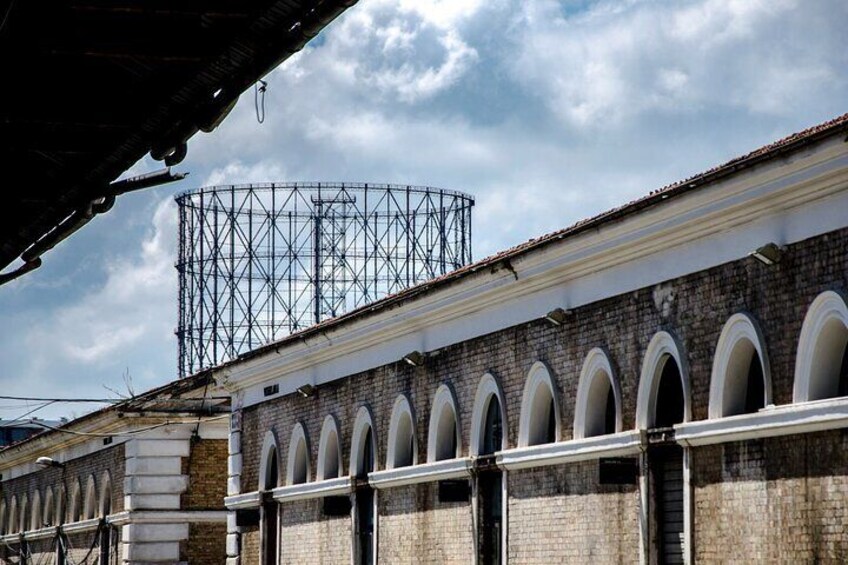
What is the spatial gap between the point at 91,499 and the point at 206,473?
16.6ft

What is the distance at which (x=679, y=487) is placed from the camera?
19062 millimetres

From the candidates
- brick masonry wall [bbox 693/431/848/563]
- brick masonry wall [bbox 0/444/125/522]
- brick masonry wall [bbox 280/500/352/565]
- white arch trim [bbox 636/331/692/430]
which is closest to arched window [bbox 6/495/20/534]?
brick masonry wall [bbox 0/444/125/522]

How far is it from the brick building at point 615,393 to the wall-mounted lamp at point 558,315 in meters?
0.04

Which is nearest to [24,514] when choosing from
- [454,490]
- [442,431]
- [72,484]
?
[72,484]

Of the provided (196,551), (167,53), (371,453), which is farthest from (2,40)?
(196,551)

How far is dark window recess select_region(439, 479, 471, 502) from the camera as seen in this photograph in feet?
79.8

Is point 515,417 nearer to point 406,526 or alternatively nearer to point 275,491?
point 406,526

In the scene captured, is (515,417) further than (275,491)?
No

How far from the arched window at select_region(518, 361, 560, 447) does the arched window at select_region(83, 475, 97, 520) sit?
2231cm

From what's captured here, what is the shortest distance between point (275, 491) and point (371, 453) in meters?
4.01

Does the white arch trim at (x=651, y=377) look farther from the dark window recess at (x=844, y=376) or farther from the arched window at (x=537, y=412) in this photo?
the dark window recess at (x=844, y=376)

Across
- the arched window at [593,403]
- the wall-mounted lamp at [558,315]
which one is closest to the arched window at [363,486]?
the wall-mounted lamp at [558,315]

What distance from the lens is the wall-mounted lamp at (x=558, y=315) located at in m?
21.4

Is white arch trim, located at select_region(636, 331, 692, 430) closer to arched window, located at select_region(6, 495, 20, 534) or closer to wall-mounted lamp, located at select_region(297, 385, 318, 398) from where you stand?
wall-mounted lamp, located at select_region(297, 385, 318, 398)
